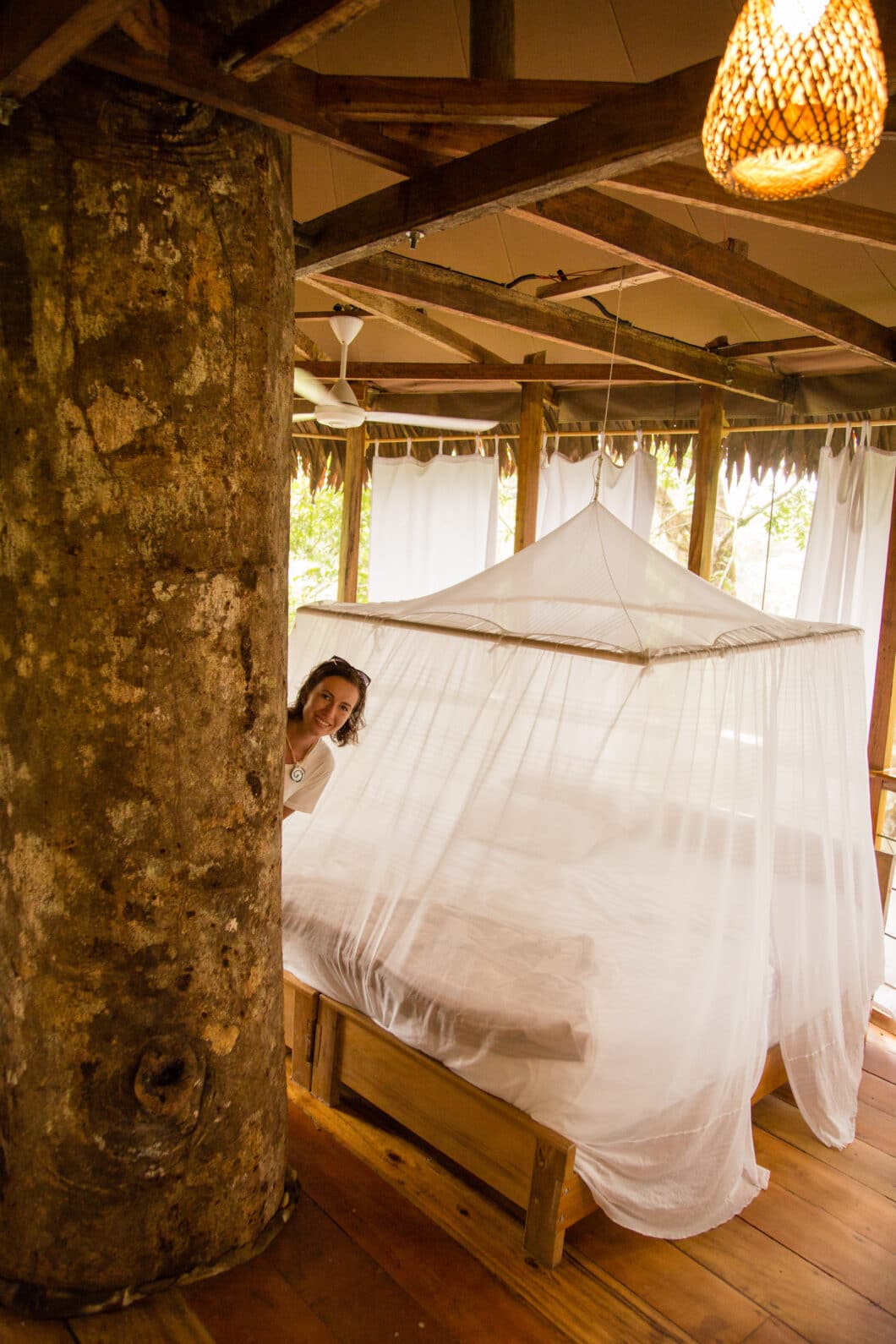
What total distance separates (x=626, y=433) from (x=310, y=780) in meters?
3.10

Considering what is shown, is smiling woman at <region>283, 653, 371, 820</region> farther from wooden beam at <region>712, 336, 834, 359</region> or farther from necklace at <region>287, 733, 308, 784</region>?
wooden beam at <region>712, 336, 834, 359</region>

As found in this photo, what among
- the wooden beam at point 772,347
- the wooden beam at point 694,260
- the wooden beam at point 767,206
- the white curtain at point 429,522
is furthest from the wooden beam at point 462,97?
the white curtain at point 429,522

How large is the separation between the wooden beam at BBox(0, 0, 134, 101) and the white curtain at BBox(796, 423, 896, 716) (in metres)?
3.70

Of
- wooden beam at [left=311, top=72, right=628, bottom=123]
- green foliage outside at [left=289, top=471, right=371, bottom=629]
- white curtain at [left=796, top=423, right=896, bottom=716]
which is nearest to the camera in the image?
wooden beam at [left=311, top=72, right=628, bottom=123]

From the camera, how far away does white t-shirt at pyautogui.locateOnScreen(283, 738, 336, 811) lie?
2787 millimetres

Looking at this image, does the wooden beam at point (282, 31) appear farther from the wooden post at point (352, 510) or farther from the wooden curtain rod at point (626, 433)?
the wooden post at point (352, 510)

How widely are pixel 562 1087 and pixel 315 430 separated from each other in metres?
4.67

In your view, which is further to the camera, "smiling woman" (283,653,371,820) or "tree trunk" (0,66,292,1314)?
"smiling woman" (283,653,371,820)

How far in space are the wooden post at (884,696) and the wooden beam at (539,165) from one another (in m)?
2.64

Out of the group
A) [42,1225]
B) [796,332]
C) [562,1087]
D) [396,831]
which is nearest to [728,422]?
[796,332]

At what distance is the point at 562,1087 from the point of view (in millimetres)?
2275

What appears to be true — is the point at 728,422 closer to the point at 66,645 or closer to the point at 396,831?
the point at 396,831

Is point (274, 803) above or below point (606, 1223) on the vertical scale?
above

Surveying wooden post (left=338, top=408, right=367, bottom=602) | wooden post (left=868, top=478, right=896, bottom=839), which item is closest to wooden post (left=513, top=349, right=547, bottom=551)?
wooden post (left=338, top=408, right=367, bottom=602)
